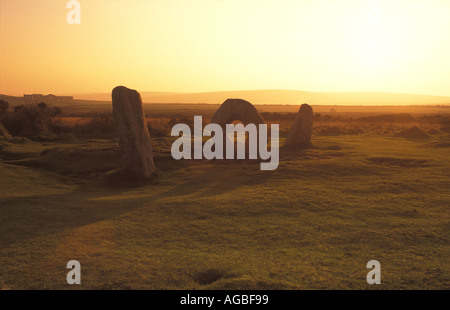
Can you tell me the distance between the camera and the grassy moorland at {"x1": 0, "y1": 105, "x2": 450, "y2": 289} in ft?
19.2

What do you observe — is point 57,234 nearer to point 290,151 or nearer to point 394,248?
point 394,248

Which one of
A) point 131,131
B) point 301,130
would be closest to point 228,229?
point 131,131

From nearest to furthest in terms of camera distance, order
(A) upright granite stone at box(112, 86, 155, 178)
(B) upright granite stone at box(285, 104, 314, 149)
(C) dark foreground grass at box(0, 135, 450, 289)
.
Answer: (C) dark foreground grass at box(0, 135, 450, 289) → (A) upright granite stone at box(112, 86, 155, 178) → (B) upright granite stone at box(285, 104, 314, 149)

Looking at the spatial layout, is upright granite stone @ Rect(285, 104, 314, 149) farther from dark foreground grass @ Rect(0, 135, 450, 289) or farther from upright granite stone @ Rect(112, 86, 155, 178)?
upright granite stone @ Rect(112, 86, 155, 178)

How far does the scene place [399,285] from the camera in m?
5.57

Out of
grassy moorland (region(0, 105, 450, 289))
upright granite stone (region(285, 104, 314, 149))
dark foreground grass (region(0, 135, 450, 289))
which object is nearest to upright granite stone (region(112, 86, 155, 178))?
grassy moorland (region(0, 105, 450, 289))

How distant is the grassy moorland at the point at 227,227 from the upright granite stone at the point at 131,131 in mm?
763

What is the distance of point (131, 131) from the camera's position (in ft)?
46.4

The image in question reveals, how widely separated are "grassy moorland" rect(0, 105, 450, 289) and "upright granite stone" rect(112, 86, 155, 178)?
763mm

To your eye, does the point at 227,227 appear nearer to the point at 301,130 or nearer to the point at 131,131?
the point at 131,131

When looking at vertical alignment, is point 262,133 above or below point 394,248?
above

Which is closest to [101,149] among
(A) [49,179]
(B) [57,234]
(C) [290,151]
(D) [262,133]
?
(A) [49,179]

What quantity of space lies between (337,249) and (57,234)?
5915 mm

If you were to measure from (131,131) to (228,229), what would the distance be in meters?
7.43
